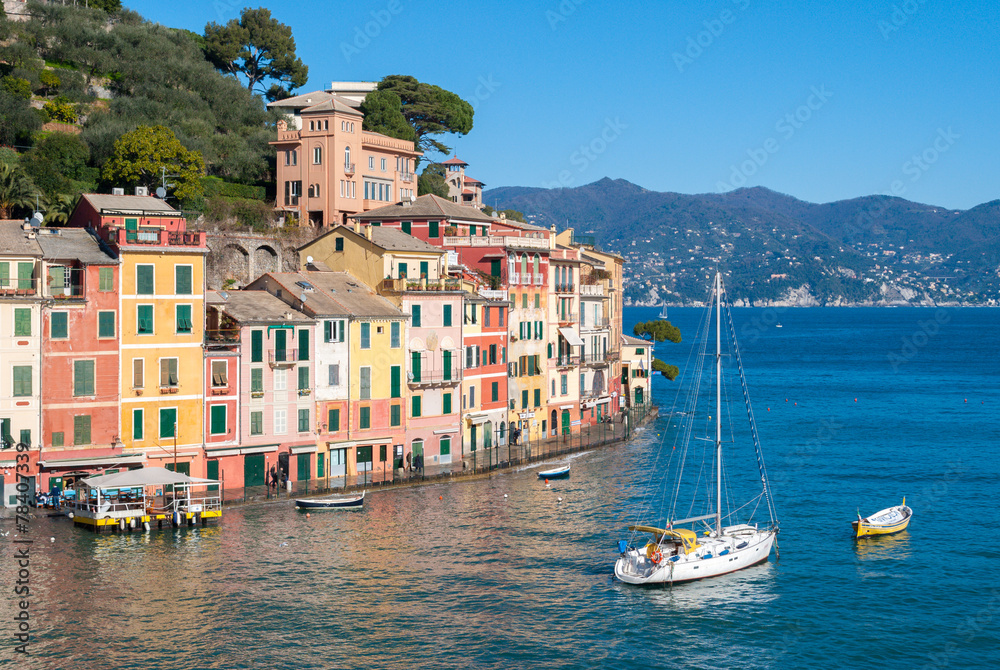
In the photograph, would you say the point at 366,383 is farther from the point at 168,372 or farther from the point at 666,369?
the point at 666,369

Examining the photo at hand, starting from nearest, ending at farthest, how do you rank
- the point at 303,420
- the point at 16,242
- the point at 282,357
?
the point at 16,242 → the point at 282,357 → the point at 303,420

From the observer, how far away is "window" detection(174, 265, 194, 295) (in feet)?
200

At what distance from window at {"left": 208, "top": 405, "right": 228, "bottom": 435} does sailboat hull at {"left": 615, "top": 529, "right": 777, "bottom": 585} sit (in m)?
25.1

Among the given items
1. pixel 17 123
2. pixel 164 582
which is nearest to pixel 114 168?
pixel 17 123

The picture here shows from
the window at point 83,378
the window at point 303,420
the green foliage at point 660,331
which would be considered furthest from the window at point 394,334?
the green foliage at point 660,331

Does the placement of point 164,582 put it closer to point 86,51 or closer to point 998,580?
point 998,580

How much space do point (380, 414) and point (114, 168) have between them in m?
31.6

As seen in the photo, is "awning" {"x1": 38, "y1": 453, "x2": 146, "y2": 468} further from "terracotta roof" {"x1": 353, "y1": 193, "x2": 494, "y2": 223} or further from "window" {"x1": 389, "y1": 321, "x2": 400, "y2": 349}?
"terracotta roof" {"x1": 353, "y1": 193, "x2": 494, "y2": 223}

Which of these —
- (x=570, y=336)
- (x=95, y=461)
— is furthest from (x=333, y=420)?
(x=570, y=336)

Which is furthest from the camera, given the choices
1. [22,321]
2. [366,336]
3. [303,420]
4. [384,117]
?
[384,117]

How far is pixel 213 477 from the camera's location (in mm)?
61531

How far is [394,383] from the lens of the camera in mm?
70438

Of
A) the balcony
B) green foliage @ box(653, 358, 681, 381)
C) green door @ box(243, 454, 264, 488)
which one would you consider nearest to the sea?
green door @ box(243, 454, 264, 488)

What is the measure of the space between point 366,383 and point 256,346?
325 inches
